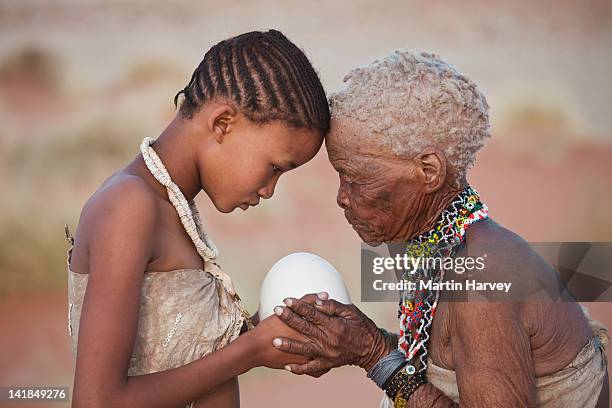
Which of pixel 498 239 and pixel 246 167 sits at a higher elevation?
pixel 246 167

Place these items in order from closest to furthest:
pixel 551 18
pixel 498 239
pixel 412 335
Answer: pixel 498 239 < pixel 412 335 < pixel 551 18

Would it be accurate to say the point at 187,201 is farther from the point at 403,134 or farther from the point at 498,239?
the point at 498,239

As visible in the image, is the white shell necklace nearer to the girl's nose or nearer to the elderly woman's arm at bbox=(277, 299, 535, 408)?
the girl's nose

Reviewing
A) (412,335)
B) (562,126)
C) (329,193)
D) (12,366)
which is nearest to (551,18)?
(562,126)

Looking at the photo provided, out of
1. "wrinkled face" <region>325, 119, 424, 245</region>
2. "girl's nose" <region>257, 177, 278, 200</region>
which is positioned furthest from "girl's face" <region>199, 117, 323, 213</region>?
"wrinkled face" <region>325, 119, 424, 245</region>

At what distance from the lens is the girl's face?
2676 mm

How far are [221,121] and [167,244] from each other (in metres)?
0.43

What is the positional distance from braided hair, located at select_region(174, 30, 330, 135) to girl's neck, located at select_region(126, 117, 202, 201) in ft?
0.23

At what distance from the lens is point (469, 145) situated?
268cm

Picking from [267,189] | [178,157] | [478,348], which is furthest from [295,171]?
[478,348]

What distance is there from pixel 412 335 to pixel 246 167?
31.6 inches

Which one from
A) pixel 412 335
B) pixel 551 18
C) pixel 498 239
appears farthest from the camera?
pixel 551 18

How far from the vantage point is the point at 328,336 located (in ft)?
9.05

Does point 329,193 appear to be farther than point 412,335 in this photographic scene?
Yes
